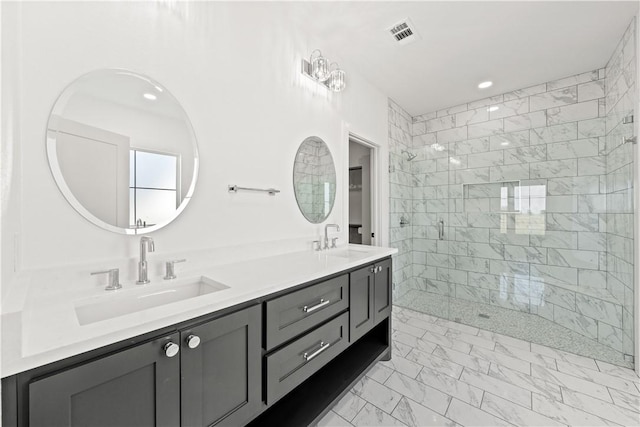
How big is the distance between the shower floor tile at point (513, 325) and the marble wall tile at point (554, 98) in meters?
2.34

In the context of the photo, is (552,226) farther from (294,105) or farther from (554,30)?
(294,105)

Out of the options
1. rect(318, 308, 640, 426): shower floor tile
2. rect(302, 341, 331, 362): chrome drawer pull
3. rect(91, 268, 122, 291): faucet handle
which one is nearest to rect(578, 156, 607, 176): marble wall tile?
rect(318, 308, 640, 426): shower floor tile

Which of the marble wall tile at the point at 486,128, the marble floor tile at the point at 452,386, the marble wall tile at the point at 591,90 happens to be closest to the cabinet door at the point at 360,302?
the marble floor tile at the point at 452,386

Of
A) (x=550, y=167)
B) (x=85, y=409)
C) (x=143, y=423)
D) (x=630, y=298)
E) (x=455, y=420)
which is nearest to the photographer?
(x=85, y=409)

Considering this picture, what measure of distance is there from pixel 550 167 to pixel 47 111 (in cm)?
386

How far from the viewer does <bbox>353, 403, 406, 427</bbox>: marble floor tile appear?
1.47 metres

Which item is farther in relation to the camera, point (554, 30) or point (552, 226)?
point (552, 226)

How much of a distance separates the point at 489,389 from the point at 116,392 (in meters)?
2.07

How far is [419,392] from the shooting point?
1.72m

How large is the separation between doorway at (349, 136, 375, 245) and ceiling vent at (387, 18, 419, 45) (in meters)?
1.12

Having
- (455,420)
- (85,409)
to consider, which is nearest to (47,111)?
(85,409)

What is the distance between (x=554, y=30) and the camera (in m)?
2.14

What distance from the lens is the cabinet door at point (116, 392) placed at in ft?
2.04

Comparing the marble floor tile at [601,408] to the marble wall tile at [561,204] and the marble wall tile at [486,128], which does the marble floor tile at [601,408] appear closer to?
the marble wall tile at [561,204]
